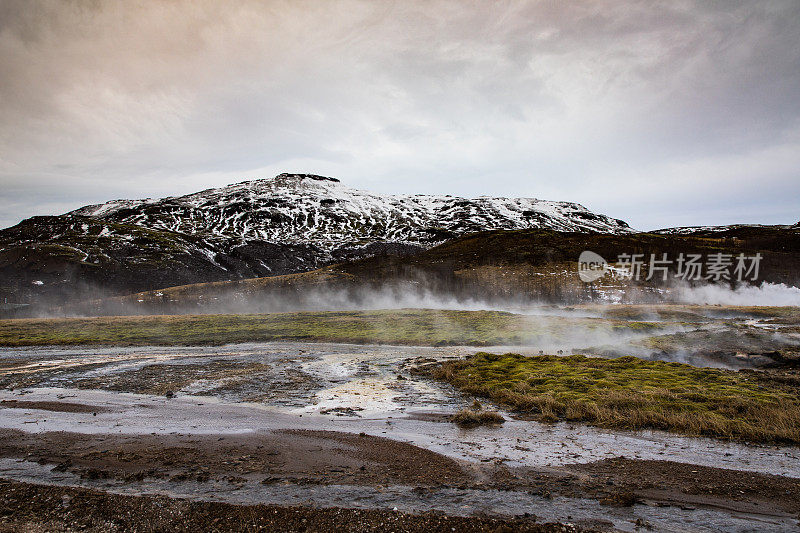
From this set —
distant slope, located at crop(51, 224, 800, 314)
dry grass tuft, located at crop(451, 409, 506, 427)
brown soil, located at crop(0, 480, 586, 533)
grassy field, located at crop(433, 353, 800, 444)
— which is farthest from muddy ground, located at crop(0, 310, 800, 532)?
distant slope, located at crop(51, 224, 800, 314)

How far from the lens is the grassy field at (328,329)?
49531 mm

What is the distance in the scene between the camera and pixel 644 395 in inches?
754

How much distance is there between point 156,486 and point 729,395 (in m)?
21.7

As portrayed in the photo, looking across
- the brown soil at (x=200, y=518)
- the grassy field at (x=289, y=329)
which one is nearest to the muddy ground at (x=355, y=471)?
the brown soil at (x=200, y=518)

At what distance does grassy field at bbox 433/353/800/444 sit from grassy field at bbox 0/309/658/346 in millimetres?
19213

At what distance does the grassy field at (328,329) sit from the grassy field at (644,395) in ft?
63.0

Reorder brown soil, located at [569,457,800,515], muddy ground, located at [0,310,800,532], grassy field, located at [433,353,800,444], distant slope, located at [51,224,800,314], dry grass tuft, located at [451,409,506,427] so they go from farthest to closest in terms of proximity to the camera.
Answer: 1. distant slope, located at [51,224,800,314]
2. dry grass tuft, located at [451,409,506,427]
3. grassy field, located at [433,353,800,444]
4. brown soil, located at [569,457,800,515]
5. muddy ground, located at [0,310,800,532]

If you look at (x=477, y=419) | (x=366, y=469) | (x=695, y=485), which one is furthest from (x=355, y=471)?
(x=695, y=485)

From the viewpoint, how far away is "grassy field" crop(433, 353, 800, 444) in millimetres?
15664

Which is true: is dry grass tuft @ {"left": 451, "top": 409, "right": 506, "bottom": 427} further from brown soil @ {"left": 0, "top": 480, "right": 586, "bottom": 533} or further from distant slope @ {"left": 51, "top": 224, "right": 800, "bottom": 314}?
distant slope @ {"left": 51, "top": 224, "right": 800, "bottom": 314}

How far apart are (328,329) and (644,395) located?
151 ft

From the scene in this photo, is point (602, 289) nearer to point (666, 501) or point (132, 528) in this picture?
point (666, 501)

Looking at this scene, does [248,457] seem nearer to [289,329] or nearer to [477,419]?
[477,419]

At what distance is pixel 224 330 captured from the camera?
62.1m
